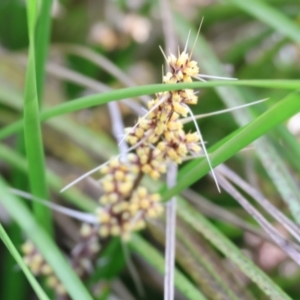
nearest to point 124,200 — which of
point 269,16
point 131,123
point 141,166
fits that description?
point 141,166

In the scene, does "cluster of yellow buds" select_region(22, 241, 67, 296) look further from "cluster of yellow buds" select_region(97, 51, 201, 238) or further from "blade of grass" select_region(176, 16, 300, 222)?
"blade of grass" select_region(176, 16, 300, 222)

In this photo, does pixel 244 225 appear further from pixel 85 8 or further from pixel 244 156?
pixel 85 8

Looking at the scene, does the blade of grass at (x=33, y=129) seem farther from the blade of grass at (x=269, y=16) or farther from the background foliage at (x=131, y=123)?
the blade of grass at (x=269, y=16)

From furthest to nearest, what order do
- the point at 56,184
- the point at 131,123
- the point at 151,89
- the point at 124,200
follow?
the point at 131,123, the point at 56,184, the point at 124,200, the point at 151,89

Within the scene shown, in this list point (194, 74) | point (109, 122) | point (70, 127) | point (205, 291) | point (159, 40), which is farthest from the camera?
point (159, 40)

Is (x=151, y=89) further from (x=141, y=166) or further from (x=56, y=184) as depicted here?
(x=56, y=184)

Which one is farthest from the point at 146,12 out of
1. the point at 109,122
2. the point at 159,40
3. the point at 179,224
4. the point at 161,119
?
the point at 161,119

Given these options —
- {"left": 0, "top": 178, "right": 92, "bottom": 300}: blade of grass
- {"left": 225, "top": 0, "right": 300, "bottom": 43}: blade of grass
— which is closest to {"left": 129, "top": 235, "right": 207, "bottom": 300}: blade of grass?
{"left": 0, "top": 178, "right": 92, "bottom": 300}: blade of grass

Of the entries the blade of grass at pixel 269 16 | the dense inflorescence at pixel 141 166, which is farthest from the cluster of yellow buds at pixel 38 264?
the blade of grass at pixel 269 16
